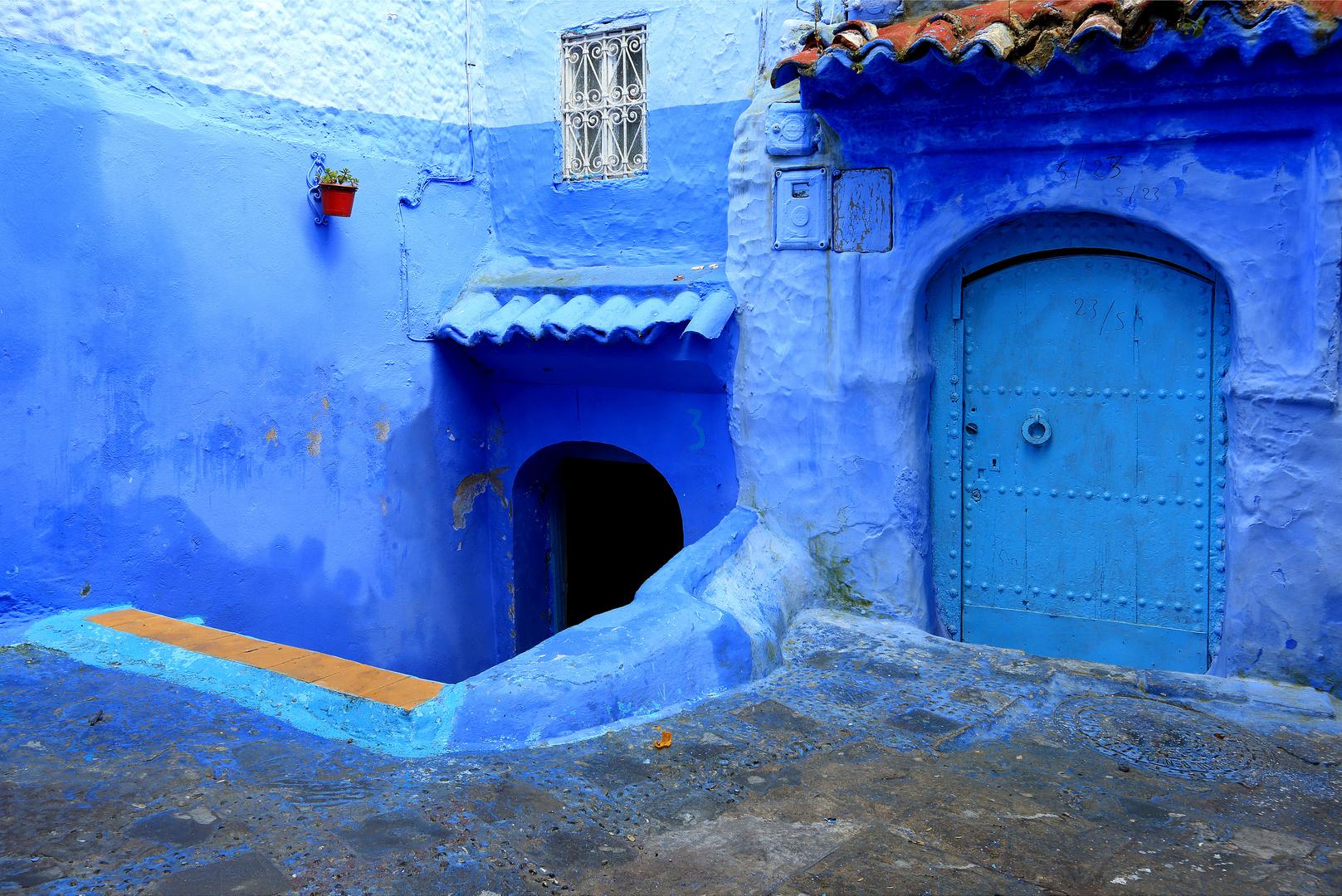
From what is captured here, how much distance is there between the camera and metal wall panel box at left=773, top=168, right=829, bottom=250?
5.48 meters

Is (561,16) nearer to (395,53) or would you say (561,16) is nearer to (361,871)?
(395,53)

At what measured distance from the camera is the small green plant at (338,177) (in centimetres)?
595

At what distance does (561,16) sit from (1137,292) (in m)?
4.04

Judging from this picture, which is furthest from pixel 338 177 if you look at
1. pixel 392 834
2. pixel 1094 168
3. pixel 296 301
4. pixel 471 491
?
pixel 392 834

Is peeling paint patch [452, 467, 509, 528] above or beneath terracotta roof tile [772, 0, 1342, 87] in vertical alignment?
beneath

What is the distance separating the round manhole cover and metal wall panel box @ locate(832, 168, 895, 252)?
99.4 inches

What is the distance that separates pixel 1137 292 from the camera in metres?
4.91

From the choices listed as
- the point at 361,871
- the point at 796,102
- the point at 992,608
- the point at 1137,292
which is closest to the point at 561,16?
the point at 796,102

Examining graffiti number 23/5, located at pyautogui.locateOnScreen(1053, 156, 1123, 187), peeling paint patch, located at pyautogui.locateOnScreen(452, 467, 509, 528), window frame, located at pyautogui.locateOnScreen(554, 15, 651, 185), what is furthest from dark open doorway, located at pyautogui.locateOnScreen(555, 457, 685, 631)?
graffiti number 23/5, located at pyautogui.locateOnScreen(1053, 156, 1123, 187)

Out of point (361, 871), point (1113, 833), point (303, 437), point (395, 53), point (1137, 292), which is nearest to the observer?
point (361, 871)

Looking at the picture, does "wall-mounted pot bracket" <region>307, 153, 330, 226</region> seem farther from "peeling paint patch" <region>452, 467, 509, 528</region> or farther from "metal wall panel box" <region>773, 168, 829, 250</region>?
"metal wall panel box" <region>773, 168, 829, 250</region>

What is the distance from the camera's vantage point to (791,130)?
553 cm

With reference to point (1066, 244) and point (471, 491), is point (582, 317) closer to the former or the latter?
point (471, 491)

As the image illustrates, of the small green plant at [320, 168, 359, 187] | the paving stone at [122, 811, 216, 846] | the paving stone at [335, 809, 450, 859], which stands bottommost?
the paving stone at [335, 809, 450, 859]
